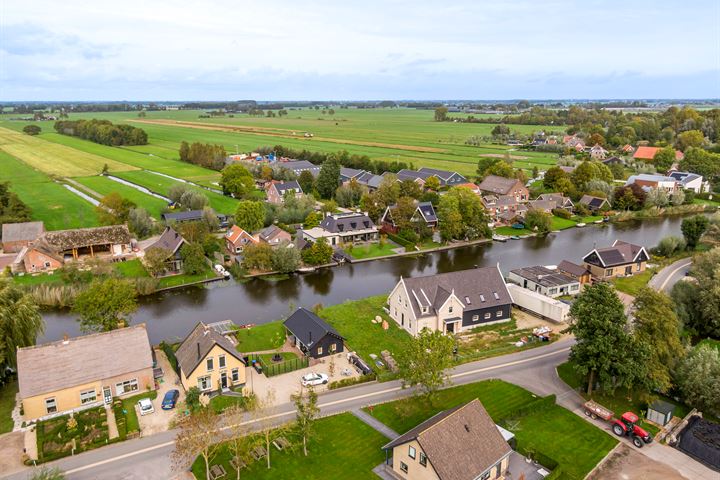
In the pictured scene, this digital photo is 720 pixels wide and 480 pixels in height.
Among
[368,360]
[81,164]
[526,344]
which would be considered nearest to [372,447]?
[368,360]

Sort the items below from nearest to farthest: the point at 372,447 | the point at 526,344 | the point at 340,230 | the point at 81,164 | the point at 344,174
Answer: the point at 372,447 → the point at 526,344 → the point at 340,230 → the point at 344,174 → the point at 81,164

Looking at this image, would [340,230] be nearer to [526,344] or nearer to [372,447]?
[526,344]

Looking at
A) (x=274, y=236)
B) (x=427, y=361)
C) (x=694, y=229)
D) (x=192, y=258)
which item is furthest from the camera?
(x=274, y=236)

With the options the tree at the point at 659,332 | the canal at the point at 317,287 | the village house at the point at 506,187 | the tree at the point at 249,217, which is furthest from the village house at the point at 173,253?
the village house at the point at 506,187

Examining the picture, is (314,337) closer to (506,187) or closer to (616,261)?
(616,261)

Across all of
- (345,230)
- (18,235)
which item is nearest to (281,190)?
(345,230)

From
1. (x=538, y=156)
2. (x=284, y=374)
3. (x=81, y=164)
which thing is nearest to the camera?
(x=284, y=374)

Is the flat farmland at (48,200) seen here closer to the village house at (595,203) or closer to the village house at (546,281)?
the village house at (546,281)
